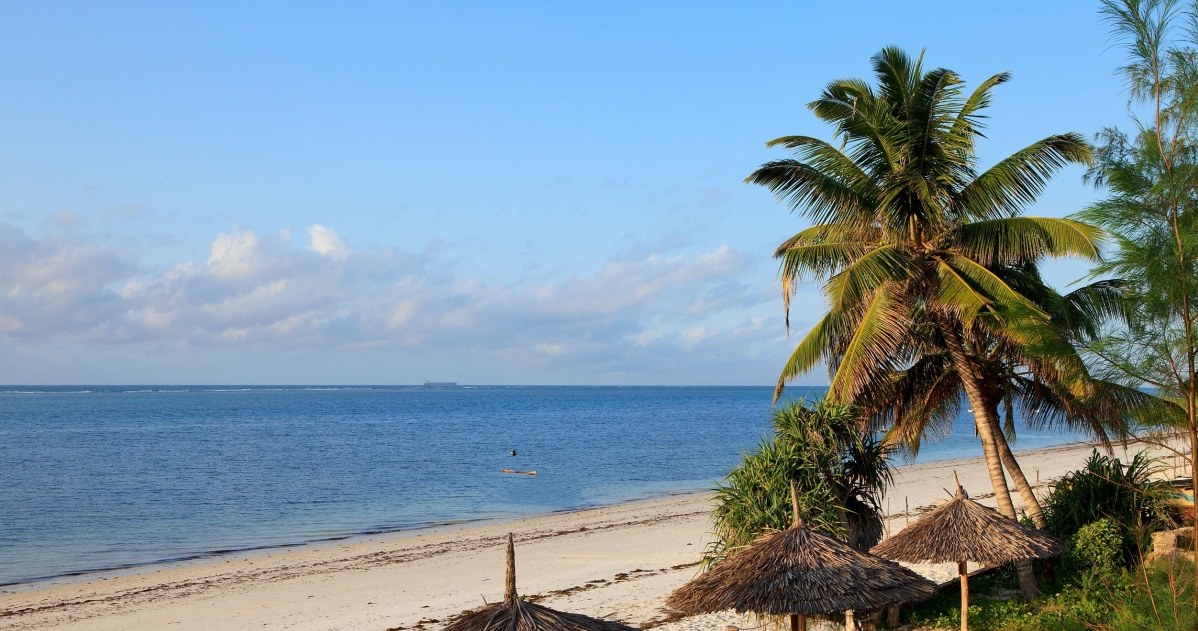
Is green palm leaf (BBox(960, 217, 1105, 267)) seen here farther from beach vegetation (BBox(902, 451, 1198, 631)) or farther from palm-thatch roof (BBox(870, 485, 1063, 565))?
palm-thatch roof (BBox(870, 485, 1063, 565))

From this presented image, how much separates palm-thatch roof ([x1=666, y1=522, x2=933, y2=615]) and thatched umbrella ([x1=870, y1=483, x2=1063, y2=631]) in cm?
108

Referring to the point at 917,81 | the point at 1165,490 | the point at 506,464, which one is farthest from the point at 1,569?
the point at 506,464

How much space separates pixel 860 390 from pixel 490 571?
10.9m

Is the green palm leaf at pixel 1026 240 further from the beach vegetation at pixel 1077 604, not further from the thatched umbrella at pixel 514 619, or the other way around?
the thatched umbrella at pixel 514 619

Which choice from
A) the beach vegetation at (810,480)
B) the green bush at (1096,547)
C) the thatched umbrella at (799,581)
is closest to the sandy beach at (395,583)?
the beach vegetation at (810,480)

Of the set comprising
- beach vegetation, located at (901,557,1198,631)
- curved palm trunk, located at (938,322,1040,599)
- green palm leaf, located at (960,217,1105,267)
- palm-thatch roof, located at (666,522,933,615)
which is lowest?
beach vegetation, located at (901,557,1198,631)

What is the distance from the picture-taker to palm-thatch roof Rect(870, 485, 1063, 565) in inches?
424

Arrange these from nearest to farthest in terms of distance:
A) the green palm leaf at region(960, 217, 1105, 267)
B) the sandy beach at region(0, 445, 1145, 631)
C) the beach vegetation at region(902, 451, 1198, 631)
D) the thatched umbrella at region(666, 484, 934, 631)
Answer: the thatched umbrella at region(666, 484, 934, 631) < the beach vegetation at region(902, 451, 1198, 631) < the green palm leaf at region(960, 217, 1105, 267) < the sandy beach at region(0, 445, 1145, 631)

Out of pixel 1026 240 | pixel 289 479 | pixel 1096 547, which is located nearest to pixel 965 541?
pixel 1096 547

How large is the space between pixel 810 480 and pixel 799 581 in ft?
12.0

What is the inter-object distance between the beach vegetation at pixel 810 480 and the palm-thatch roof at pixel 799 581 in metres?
2.55

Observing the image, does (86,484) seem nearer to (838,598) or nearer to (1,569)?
(1,569)

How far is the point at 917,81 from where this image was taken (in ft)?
45.6

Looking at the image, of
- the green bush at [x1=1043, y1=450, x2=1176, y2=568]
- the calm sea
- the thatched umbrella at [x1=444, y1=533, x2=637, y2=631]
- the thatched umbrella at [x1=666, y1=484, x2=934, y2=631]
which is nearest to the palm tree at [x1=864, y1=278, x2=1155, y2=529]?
the green bush at [x1=1043, y1=450, x2=1176, y2=568]
